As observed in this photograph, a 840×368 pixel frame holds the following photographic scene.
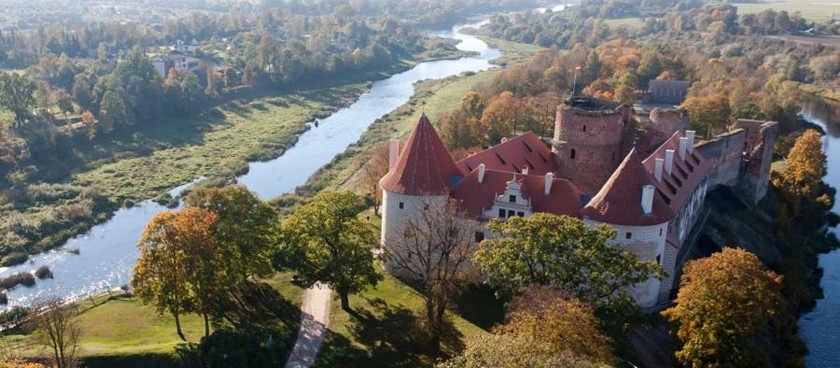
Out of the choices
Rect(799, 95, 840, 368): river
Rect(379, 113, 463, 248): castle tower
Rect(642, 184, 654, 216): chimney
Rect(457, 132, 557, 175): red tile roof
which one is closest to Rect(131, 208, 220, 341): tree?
Rect(379, 113, 463, 248): castle tower

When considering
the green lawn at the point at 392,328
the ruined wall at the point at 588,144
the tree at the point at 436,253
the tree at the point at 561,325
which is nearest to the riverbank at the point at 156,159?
the green lawn at the point at 392,328

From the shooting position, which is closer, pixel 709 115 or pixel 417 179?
pixel 417 179

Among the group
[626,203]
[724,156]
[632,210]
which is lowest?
[724,156]

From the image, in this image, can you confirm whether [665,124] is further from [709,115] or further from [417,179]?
[417,179]

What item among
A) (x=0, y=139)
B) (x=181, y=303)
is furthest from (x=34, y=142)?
(x=181, y=303)

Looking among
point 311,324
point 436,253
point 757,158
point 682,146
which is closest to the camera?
point 311,324

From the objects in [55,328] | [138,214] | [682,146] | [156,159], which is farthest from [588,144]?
[156,159]
